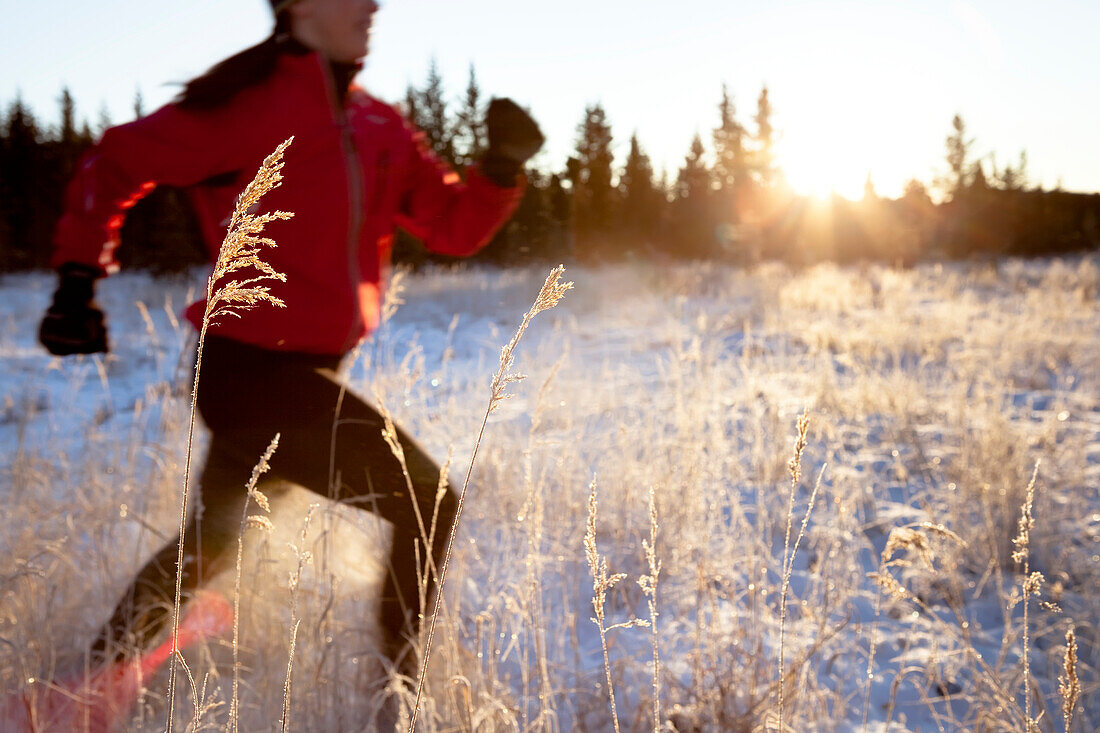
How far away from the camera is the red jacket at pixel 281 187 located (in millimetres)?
1424

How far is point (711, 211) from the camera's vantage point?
2802cm

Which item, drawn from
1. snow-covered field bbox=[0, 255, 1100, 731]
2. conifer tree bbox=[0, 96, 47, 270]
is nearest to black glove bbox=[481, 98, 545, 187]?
snow-covered field bbox=[0, 255, 1100, 731]

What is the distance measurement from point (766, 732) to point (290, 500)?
4.81 ft

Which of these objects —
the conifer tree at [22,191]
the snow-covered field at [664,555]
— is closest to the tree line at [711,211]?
the conifer tree at [22,191]

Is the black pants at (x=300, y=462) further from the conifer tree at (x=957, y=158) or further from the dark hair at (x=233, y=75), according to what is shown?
the conifer tree at (x=957, y=158)

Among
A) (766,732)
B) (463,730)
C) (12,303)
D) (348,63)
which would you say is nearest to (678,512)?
(766,732)

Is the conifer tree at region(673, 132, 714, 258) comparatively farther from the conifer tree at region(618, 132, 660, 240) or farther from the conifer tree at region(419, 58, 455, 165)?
the conifer tree at region(419, 58, 455, 165)

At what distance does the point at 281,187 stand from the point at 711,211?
28505 mm

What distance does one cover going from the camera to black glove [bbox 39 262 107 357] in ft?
4.88

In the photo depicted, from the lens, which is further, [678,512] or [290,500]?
[678,512]

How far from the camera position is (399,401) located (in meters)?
3.11

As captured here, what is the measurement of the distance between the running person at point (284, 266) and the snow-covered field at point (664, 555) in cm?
17

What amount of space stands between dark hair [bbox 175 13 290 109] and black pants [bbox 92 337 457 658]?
56 centimetres

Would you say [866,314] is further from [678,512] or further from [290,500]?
[290,500]
